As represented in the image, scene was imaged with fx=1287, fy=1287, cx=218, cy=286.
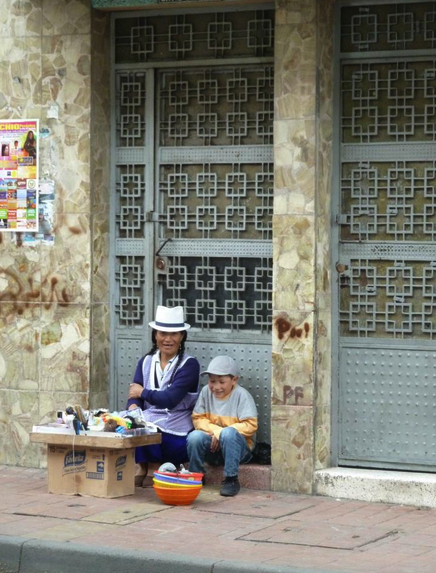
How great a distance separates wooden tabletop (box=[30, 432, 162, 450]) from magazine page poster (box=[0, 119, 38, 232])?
1.85 meters

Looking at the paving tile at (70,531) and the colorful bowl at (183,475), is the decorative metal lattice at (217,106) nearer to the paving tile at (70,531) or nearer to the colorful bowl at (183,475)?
the colorful bowl at (183,475)

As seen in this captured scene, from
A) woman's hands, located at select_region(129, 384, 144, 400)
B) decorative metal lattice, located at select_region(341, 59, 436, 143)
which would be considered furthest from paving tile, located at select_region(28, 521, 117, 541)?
decorative metal lattice, located at select_region(341, 59, 436, 143)

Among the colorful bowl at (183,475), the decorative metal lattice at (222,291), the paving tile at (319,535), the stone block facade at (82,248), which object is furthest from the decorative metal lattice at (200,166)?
the paving tile at (319,535)

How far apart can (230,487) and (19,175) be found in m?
3.03

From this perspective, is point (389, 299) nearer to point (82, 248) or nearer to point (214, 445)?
point (214, 445)

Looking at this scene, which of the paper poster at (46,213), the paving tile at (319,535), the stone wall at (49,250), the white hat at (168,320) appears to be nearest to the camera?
the paving tile at (319,535)

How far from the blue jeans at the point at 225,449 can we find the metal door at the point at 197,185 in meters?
→ 0.61

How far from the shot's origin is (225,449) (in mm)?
9133

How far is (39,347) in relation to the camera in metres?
10.1

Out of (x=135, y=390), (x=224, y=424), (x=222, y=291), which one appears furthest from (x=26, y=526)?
(x=222, y=291)

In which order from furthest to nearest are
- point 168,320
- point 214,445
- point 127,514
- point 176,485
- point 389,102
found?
1. point 168,320
2. point 389,102
3. point 214,445
4. point 176,485
5. point 127,514

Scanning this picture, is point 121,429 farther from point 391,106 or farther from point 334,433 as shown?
point 391,106

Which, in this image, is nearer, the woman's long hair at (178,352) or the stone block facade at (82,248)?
the stone block facade at (82,248)

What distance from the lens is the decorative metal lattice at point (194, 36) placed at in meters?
9.75
